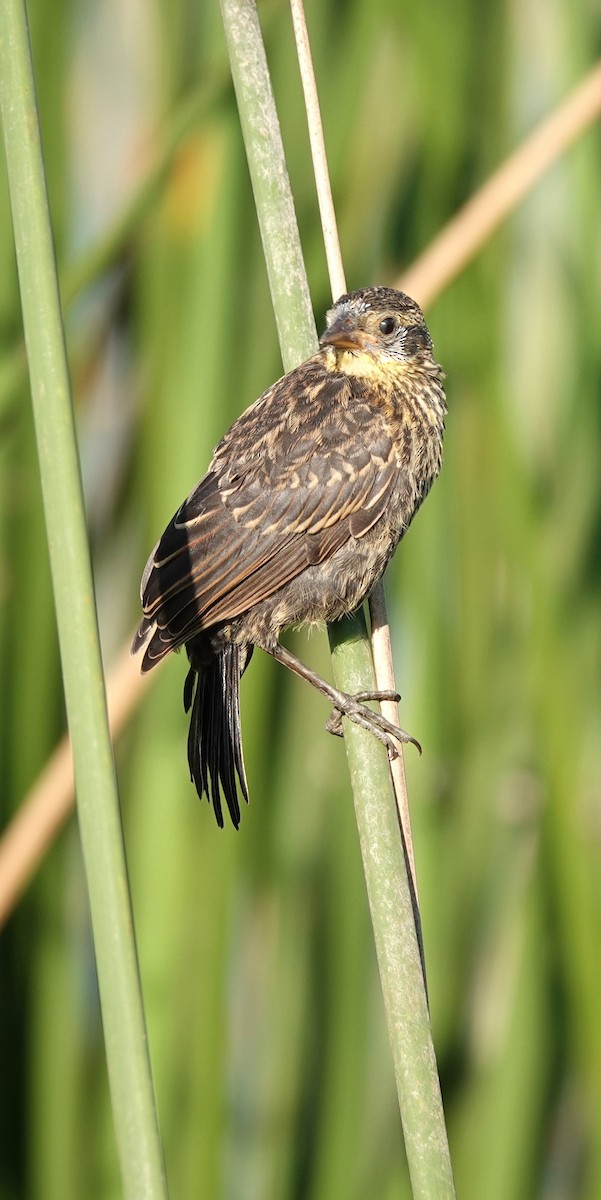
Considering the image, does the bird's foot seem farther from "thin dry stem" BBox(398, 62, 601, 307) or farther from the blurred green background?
"thin dry stem" BBox(398, 62, 601, 307)

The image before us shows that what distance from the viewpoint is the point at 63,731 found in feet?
7.50

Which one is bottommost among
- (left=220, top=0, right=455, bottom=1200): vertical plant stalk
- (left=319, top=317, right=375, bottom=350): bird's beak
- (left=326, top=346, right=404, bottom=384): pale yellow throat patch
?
(left=220, top=0, right=455, bottom=1200): vertical plant stalk

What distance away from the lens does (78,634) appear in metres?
1.09

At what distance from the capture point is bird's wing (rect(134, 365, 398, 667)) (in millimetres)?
2121

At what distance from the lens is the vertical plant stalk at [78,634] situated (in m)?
1.05

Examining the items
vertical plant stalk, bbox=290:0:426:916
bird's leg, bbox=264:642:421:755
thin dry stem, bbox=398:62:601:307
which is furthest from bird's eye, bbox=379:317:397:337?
bird's leg, bbox=264:642:421:755

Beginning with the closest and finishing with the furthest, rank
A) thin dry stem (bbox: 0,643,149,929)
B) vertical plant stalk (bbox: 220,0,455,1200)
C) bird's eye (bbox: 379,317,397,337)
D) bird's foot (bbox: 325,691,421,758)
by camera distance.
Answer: vertical plant stalk (bbox: 220,0,455,1200) < bird's foot (bbox: 325,691,421,758) < thin dry stem (bbox: 0,643,149,929) < bird's eye (bbox: 379,317,397,337)

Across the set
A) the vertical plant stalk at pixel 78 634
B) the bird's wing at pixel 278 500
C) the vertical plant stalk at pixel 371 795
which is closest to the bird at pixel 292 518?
the bird's wing at pixel 278 500

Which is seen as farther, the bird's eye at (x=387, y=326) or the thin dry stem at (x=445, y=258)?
the bird's eye at (x=387, y=326)

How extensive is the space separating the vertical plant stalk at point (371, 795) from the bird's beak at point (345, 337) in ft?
1.43

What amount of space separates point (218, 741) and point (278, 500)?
1.29 feet

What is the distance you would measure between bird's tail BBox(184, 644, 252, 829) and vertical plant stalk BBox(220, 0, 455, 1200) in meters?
0.43

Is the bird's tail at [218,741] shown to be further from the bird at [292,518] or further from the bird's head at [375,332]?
the bird's head at [375,332]

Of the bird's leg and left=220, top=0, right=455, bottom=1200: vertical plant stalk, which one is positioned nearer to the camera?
left=220, top=0, right=455, bottom=1200: vertical plant stalk
